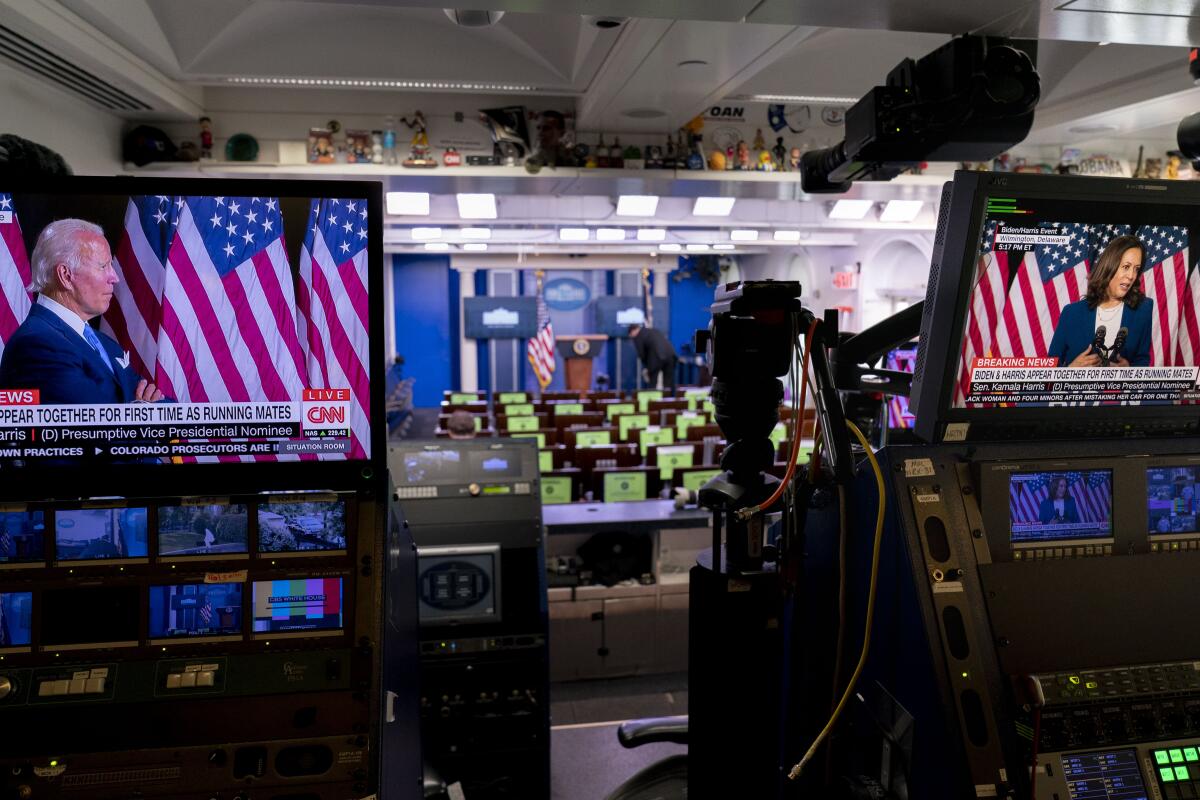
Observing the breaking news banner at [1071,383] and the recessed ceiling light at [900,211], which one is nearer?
the breaking news banner at [1071,383]

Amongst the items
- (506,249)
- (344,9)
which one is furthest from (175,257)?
(506,249)

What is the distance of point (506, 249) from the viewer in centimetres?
1535

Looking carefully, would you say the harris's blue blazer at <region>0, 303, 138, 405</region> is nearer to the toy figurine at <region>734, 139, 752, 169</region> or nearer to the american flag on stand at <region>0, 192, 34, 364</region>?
the american flag on stand at <region>0, 192, 34, 364</region>

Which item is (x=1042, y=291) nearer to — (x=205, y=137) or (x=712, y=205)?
(x=205, y=137)

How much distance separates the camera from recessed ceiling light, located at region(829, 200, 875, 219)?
830 centimetres

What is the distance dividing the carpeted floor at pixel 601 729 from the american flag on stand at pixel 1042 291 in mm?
2241

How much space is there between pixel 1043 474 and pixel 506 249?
1412 cm

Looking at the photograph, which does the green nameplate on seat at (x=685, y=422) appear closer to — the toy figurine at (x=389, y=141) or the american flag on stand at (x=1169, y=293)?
the toy figurine at (x=389, y=141)

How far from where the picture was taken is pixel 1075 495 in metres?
1.93

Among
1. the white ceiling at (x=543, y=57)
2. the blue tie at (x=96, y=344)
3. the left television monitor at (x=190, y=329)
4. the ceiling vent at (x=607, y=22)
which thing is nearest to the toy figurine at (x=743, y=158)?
the white ceiling at (x=543, y=57)

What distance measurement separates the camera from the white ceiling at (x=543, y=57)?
3.83 metres

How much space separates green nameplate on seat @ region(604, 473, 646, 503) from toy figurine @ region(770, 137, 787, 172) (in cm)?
271

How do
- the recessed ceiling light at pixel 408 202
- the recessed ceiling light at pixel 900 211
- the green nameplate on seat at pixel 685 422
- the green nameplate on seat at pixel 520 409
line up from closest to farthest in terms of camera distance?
the recessed ceiling light at pixel 408 202 → the green nameplate on seat at pixel 685 422 → the recessed ceiling light at pixel 900 211 → the green nameplate on seat at pixel 520 409

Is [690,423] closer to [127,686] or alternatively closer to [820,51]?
[820,51]
